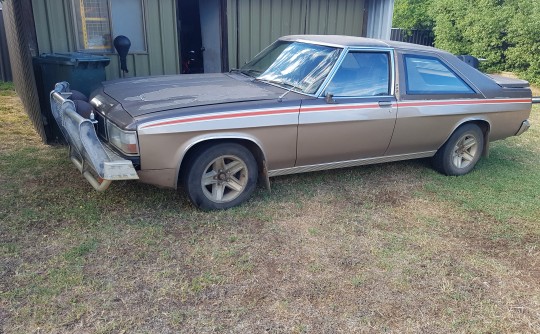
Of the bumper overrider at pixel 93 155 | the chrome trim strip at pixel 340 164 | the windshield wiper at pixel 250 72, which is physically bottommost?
the chrome trim strip at pixel 340 164

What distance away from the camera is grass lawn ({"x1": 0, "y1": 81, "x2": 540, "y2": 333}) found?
9.50ft

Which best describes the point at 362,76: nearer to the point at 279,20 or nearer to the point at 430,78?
the point at 430,78

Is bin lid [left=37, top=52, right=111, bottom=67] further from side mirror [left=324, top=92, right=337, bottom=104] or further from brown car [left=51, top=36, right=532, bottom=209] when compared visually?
side mirror [left=324, top=92, right=337, bottom=104]

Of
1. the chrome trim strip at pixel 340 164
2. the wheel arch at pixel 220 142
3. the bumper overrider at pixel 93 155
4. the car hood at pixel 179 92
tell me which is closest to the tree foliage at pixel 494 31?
the chrome trim strip at pixel 340 164

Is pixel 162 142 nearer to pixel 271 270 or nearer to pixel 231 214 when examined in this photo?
pixel 231 214

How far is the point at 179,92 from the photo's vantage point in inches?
173

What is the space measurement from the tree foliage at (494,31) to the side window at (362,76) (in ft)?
36.8

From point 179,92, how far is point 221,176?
3.09 feet

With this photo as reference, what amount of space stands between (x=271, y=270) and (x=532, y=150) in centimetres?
567

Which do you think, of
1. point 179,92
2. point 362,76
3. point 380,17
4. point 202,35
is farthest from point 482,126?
point 202,35

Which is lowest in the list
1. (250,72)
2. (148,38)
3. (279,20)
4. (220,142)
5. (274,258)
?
(274,258)

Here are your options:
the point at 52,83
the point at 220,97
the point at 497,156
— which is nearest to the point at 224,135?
the point at 220,97

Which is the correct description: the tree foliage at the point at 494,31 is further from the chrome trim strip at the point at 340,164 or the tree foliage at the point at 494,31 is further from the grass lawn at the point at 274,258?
the chrome trim strip at the point at 340,164

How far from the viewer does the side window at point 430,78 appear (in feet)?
16.5
